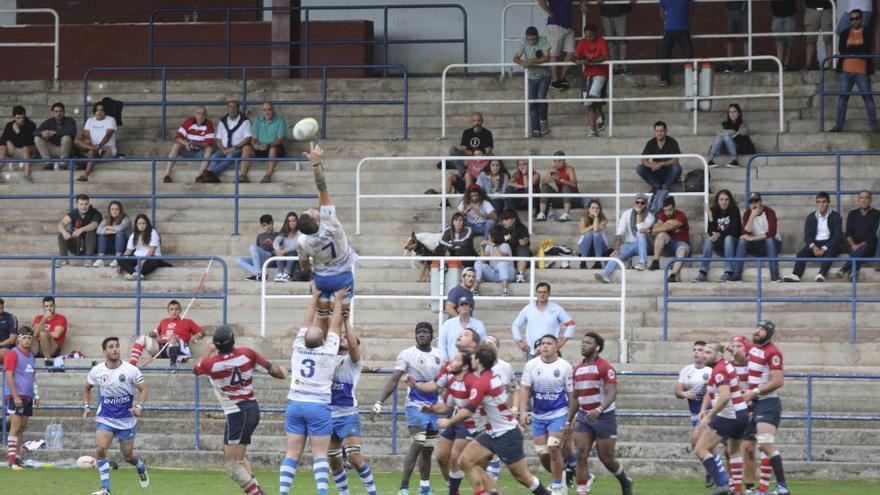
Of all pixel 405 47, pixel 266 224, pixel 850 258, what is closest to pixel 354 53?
pixel 405 47

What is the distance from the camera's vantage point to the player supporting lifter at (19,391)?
22844 millimetres

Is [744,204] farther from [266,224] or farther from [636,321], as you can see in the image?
[266,224]

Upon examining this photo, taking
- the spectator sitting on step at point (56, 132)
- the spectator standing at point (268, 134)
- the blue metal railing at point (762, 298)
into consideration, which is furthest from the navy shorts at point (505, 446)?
the spectator sitting on step at point (56, 132)

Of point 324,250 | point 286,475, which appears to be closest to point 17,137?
point 324,250

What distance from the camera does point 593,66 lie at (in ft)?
97.2

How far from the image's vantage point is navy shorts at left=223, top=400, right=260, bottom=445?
17.8 metres

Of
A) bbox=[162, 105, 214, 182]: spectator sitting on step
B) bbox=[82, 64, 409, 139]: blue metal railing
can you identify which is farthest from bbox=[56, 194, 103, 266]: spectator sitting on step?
bbox=[82, 64, 409, 139]: blue metal railing

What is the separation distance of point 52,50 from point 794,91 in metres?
15.6

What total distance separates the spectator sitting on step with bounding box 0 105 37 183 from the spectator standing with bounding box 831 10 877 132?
14760mm

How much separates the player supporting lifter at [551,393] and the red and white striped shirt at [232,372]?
10.2 ft

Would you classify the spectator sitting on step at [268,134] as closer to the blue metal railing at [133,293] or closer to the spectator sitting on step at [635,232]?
the blue metal railing at [133,293]

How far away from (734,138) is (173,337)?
10.2 meters

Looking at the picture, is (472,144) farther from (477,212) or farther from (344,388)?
(344,388)

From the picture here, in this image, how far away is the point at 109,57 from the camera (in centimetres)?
3466
